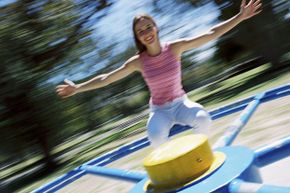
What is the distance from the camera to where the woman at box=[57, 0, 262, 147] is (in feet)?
8.46

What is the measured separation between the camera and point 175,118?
2.61 m

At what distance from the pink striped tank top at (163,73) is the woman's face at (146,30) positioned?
0.43 ft

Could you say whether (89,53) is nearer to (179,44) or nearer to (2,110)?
(2,110)

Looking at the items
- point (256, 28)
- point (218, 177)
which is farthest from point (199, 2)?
point (218, 177)

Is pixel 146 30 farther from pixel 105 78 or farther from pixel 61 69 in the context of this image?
pixel 61 69

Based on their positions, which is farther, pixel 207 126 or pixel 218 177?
pixel 207 126

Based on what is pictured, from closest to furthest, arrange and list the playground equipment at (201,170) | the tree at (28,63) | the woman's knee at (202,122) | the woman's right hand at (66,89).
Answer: the playground equipment at (201,170)
the woman's knee at (202,122)
the woman's right hand at (66,89)
the tree at (28,63)

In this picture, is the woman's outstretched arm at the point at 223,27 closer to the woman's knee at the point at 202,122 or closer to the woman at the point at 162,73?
the woman at the point at 162,73

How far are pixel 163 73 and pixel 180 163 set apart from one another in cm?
117

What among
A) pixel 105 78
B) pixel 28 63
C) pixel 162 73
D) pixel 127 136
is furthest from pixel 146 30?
pixel 28 63

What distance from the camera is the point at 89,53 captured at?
826 centimetres

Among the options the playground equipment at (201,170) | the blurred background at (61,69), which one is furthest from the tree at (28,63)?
the playground equipment at (201,170)

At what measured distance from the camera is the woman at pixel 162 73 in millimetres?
2578

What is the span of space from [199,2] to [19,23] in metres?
4.54
